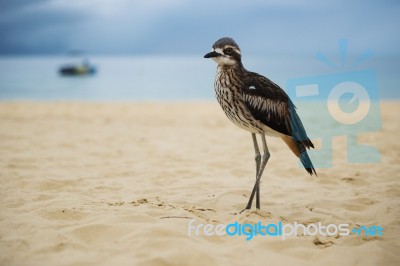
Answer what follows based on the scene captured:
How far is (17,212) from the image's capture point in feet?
12.0

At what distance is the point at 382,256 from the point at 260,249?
96 centimetres

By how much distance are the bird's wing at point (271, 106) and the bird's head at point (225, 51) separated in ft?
0.84

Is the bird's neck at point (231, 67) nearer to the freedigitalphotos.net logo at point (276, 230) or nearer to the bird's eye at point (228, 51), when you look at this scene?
the bird's eye at point (228, 51)

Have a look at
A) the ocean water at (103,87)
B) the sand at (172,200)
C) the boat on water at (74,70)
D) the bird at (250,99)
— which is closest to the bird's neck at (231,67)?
the bird at (250,99)

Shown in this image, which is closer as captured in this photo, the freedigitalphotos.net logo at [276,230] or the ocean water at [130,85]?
the freedigitalphotos.net logo at [276,230]

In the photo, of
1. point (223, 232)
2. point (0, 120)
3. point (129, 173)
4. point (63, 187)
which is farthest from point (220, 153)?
point (0, 120)

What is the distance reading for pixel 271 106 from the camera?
3828mm

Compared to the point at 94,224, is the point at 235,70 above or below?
above

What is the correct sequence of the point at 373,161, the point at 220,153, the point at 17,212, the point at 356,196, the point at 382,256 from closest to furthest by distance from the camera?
1. the point at 382,256
2. the point at 17,212
3. the point at 356,196
4. the point at 373,161
5. the point at 220,153

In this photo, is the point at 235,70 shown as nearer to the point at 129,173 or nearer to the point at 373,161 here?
the point at 129,173

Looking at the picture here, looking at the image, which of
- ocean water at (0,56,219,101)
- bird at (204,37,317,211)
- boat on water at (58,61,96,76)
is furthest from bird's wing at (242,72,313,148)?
boat on water at (58,61,96,76)

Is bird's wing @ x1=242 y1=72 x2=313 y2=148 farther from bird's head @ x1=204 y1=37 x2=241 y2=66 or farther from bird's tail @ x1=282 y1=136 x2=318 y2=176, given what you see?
bird's head @ x1=204 y1=37 x2=241 y2=66

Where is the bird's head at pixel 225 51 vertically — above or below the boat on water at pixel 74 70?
below

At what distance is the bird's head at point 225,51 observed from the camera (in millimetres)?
3789
